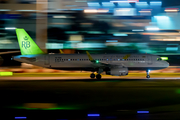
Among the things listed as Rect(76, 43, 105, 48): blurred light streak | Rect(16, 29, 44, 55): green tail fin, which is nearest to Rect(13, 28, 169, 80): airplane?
Rect(16, 29, 44, 55): green tail fin

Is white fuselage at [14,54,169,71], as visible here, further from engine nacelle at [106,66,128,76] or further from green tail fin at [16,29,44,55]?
engine nacelle at [106,66,128,76]

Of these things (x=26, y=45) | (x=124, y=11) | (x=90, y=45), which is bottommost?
(x=26, y=45)

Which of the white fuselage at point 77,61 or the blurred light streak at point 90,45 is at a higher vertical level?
the blurred light streak at point 90,45

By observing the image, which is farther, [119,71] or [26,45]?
[26,45]


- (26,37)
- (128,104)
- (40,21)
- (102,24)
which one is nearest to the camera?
(128,104)

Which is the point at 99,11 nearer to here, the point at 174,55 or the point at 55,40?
the point at 55,40

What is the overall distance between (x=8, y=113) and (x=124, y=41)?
58544 millimetres

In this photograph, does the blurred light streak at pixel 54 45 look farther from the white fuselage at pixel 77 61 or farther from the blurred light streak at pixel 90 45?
the white fuselage at pixel 77 61

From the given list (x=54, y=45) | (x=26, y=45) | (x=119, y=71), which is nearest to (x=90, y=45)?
(x=54, y=45)

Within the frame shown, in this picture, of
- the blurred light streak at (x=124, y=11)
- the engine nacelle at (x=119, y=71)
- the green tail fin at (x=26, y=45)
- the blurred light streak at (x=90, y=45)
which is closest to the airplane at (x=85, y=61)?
the green tail fin at (x=26, y=45)

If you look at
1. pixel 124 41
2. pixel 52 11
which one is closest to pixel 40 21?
pixel 52 11

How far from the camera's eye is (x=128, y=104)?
1154 centimetres

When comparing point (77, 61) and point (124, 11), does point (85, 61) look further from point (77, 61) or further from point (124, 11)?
point (124, 11)

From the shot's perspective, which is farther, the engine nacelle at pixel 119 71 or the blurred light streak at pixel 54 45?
the blurred light streak at pixel 54 45
